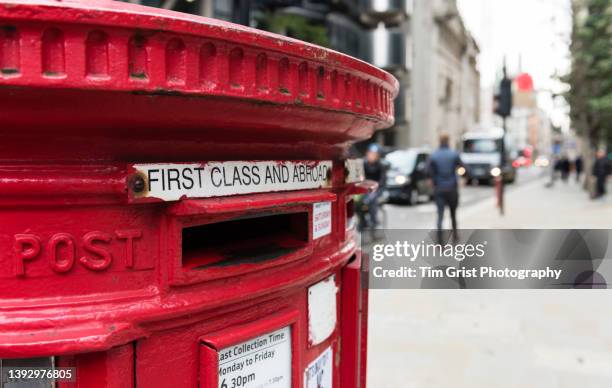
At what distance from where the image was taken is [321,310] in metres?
1.41

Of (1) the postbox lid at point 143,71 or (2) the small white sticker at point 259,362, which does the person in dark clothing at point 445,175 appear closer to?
(2) the small white sticker at point 259,362

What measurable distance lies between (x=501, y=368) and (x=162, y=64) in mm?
3568

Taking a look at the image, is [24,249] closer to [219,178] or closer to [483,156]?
[219,178]

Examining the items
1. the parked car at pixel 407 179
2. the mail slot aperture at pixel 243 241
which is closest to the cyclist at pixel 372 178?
the parked car at pixel 407 179

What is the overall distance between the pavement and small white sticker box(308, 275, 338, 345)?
225cm

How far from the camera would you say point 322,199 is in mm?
1234

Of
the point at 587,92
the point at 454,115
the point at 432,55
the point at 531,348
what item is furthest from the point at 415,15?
the point at 531,348

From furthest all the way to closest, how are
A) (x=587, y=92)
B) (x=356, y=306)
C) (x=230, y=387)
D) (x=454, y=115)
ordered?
(x=454, y=115), (x=587, y=92), (x=356, y=306), (x=230, y=387)

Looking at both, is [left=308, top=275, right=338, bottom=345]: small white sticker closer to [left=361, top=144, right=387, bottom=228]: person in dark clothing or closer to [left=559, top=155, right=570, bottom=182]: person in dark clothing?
[left=361, top=144, right=387, bottom=228]: person in dark clothing

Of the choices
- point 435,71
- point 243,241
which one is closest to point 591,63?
point 435,71

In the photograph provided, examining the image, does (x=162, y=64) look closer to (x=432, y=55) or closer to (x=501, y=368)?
(x=501, y=368)

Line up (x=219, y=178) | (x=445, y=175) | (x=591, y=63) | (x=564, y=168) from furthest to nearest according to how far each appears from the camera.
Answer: (x=564, y=168) → (x=591, y=63) → (x=445, y=175) → (x=219, y=178)

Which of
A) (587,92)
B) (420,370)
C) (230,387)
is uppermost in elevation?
(587,92)

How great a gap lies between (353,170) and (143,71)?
0.92 m
